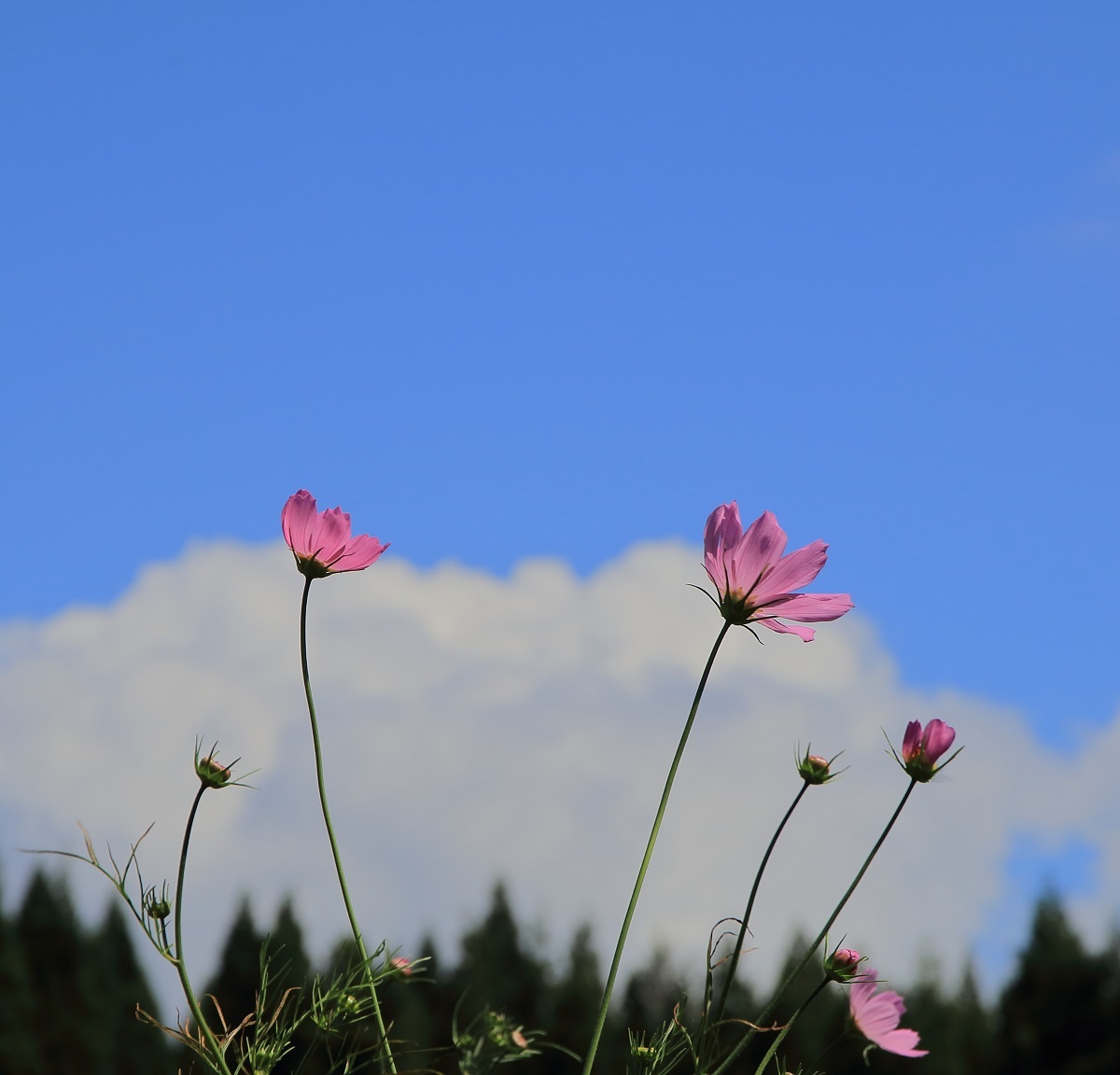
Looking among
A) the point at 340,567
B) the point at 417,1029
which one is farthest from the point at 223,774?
the point at 417,1029

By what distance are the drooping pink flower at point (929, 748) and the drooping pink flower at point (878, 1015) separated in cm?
21

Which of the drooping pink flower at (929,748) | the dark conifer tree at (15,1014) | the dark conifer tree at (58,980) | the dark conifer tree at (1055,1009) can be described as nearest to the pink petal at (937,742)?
the drooping pink flower at (929,748)

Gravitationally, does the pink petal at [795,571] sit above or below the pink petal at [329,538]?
below

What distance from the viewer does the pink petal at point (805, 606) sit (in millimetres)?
1289

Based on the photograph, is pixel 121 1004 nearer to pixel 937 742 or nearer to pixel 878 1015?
pixel 878 1015

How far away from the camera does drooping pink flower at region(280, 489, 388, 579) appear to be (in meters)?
1.36

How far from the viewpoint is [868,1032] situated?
1394mm

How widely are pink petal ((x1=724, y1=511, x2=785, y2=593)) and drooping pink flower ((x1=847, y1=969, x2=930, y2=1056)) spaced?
15.4 inches

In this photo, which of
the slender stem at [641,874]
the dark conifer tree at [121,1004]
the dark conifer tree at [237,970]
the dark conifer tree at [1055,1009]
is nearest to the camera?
the slender stem at [641,874]

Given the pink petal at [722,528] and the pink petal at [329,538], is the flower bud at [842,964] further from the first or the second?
the pink petal at [329,538]

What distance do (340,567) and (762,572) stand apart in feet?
1.29

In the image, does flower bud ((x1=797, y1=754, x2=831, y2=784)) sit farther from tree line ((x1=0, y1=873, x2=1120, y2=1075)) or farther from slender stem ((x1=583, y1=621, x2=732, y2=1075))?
tree line ((x1=0, y1=873, x2=1120, y2=1075))

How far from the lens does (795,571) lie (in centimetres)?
130

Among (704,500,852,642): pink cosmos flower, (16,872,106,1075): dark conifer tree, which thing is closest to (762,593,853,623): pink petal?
(704,500,852,642): pink cosmos flower
